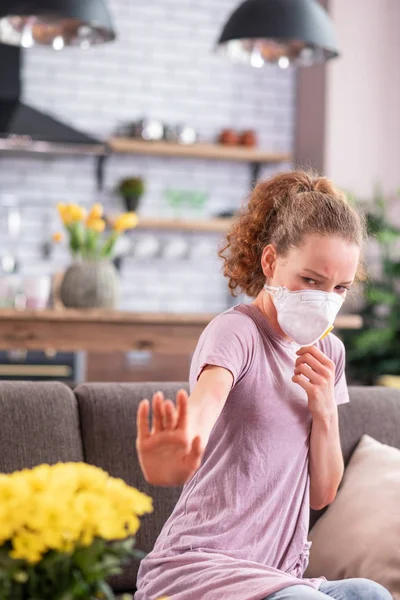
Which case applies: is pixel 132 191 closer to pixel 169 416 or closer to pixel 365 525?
pixel 365 525

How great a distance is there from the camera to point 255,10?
361 centimetres

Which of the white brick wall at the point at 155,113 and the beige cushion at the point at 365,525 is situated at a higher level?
the white brick wall at the point at 155,113

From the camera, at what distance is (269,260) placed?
5.30 ft

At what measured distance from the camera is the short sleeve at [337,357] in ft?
5.73

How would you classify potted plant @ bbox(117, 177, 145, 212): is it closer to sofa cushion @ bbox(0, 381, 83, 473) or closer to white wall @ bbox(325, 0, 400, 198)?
white wall @ bbox(325, 0, 400, 198)

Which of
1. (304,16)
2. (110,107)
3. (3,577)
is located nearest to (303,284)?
(3,577)

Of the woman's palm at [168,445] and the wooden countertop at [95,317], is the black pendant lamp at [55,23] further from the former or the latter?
the woman's palm at [168,445]

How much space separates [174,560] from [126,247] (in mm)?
4701

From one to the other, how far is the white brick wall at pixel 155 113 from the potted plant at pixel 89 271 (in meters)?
2.28

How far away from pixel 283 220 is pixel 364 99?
193 inches

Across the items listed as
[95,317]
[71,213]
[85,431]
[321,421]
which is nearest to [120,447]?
[85,431]

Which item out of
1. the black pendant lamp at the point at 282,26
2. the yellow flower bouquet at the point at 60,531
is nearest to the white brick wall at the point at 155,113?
the black pendant lamp at the point at 282,26

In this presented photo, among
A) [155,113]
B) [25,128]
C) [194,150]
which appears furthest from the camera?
[155,113]

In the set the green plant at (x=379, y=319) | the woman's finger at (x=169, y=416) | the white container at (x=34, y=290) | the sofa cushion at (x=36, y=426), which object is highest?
the woman's finger at (x=169, y=416)
